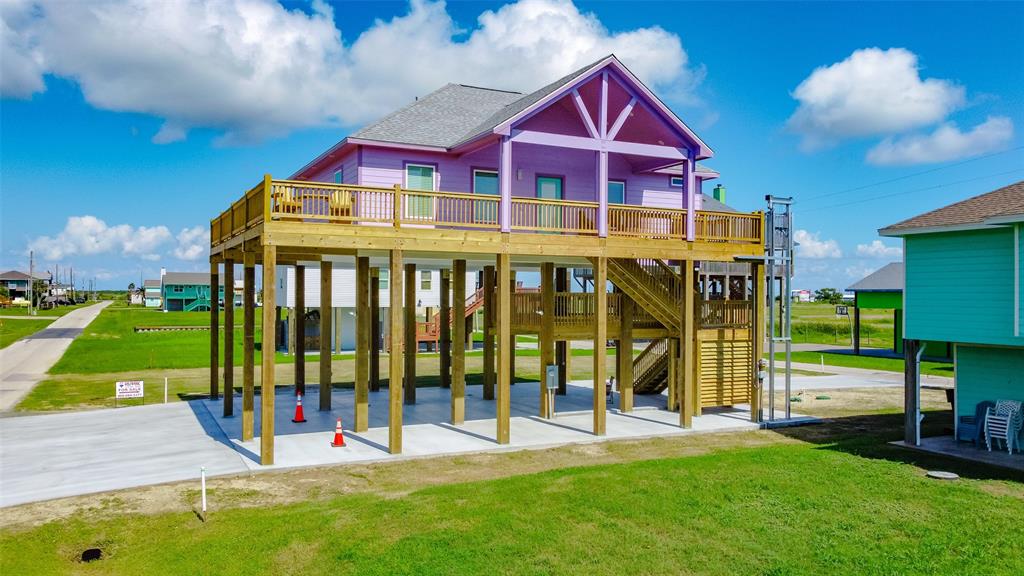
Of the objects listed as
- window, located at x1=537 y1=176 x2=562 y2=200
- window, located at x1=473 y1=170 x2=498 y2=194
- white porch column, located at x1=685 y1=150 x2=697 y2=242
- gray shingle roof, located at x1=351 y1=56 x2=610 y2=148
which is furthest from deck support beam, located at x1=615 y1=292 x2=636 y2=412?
gray shingle roof, located at x1=351 y1=56 x2=610 y2=148

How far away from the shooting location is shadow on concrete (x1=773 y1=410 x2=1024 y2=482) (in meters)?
14.7

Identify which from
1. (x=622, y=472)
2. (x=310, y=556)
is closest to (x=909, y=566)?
(x=622, y=472)

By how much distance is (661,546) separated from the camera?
9.90 m

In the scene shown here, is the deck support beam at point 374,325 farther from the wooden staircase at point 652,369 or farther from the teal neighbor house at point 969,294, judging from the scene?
the teal neighbor house at point 969,294

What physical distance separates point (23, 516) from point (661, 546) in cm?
1003

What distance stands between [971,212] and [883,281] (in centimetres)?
3177

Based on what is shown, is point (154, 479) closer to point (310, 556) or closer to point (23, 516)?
point (23, 516)

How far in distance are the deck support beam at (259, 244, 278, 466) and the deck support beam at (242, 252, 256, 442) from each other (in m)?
1.86

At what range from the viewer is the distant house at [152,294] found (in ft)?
477

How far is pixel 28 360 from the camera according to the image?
→ 38438mm

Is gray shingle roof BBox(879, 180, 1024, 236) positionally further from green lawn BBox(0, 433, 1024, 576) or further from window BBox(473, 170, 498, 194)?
window BBox(473, 170, 498, 194)

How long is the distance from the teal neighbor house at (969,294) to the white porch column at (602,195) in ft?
23.7

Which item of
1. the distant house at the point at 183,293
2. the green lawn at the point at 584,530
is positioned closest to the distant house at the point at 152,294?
→ the distant house at the point at 183,293

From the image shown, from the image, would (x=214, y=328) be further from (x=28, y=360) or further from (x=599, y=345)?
(x=28, y=360)
